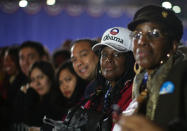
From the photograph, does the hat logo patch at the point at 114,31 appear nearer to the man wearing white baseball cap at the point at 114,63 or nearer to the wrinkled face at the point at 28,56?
the man wearing white baseball cap at the point at 114,63

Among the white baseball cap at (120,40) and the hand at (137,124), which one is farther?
the white baseball cap at (120,40)

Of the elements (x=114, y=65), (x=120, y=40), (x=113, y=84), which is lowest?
(x=113, y=84)

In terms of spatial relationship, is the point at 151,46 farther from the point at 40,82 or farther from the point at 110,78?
the point at 40,82

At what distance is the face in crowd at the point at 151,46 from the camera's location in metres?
2.15

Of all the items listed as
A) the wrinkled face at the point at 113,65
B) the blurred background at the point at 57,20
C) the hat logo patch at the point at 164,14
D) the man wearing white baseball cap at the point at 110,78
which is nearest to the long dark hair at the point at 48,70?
the man wearing white baseball cap at the point at 110,78

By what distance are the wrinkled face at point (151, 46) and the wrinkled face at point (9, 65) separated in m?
4.50

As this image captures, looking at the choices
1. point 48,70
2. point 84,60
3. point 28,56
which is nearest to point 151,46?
point 84,60

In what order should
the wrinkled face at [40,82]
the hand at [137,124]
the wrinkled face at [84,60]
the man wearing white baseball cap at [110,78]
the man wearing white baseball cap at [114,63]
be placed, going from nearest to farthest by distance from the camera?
the hand at [137,124] < the man wearing white baseball cap at [110,78] < the man wearing white baseball cap at [114,63] < the wrinkled face at [84,60] < the wrinkled face at [40,82]

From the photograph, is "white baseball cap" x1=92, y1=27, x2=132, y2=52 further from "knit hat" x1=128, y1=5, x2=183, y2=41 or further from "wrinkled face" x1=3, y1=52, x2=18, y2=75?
"wrinkled face" x1=3, y1=52, x2=18, y2=75

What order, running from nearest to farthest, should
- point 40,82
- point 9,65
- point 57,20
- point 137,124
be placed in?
1. point 137,124
2. point 40,82
3. point 9,65
4. point 57,20

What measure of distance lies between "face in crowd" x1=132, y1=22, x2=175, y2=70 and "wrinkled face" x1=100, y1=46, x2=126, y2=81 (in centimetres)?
85

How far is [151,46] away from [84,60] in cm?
187

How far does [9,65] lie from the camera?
646 cm

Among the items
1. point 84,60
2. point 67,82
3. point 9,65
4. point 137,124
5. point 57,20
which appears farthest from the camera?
point 57,20
